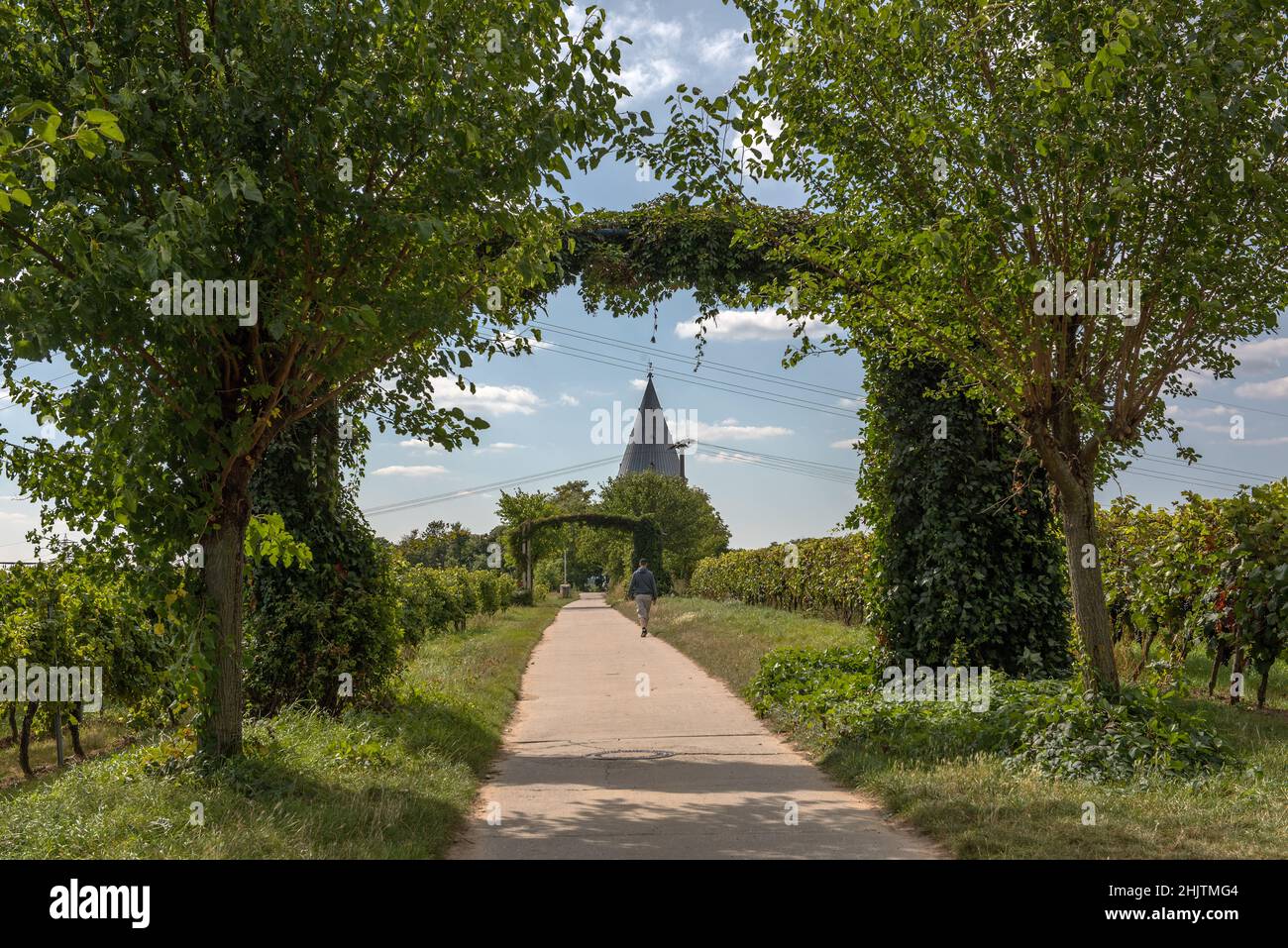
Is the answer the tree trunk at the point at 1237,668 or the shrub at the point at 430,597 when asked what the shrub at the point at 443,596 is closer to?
the shrub at the point at 430,597

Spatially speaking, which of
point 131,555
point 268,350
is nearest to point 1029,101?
point 268,350

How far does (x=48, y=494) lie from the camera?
20.9 ft

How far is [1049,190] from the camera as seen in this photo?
24.1 ft

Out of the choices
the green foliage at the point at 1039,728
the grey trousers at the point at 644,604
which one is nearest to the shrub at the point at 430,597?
the grey trousers at the point at 644,604

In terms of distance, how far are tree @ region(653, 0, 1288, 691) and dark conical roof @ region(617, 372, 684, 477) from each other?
422 feet

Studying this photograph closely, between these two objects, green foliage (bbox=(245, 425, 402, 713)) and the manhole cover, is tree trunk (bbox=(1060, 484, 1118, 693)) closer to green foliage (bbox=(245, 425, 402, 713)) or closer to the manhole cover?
the manhole cover

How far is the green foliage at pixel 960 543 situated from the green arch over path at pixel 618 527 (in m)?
31.6

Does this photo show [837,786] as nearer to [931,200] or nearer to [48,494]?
[931,200]

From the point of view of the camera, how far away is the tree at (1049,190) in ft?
20.7

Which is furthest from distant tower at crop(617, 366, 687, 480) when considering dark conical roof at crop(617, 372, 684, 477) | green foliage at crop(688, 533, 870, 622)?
green foliage at crop(688, 533, 870, 622)

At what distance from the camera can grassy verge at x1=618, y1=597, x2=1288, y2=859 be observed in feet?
17.1

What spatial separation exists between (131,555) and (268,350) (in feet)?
5.35

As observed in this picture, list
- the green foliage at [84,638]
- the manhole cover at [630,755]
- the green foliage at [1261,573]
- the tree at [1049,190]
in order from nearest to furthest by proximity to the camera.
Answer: the tree at [1049,190]
the manhole cover at [630,755]
the green foliage at [1261,573]
the green foliage at [84,638]

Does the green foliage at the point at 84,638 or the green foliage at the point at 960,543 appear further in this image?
the green foliage at the point at 960,543
